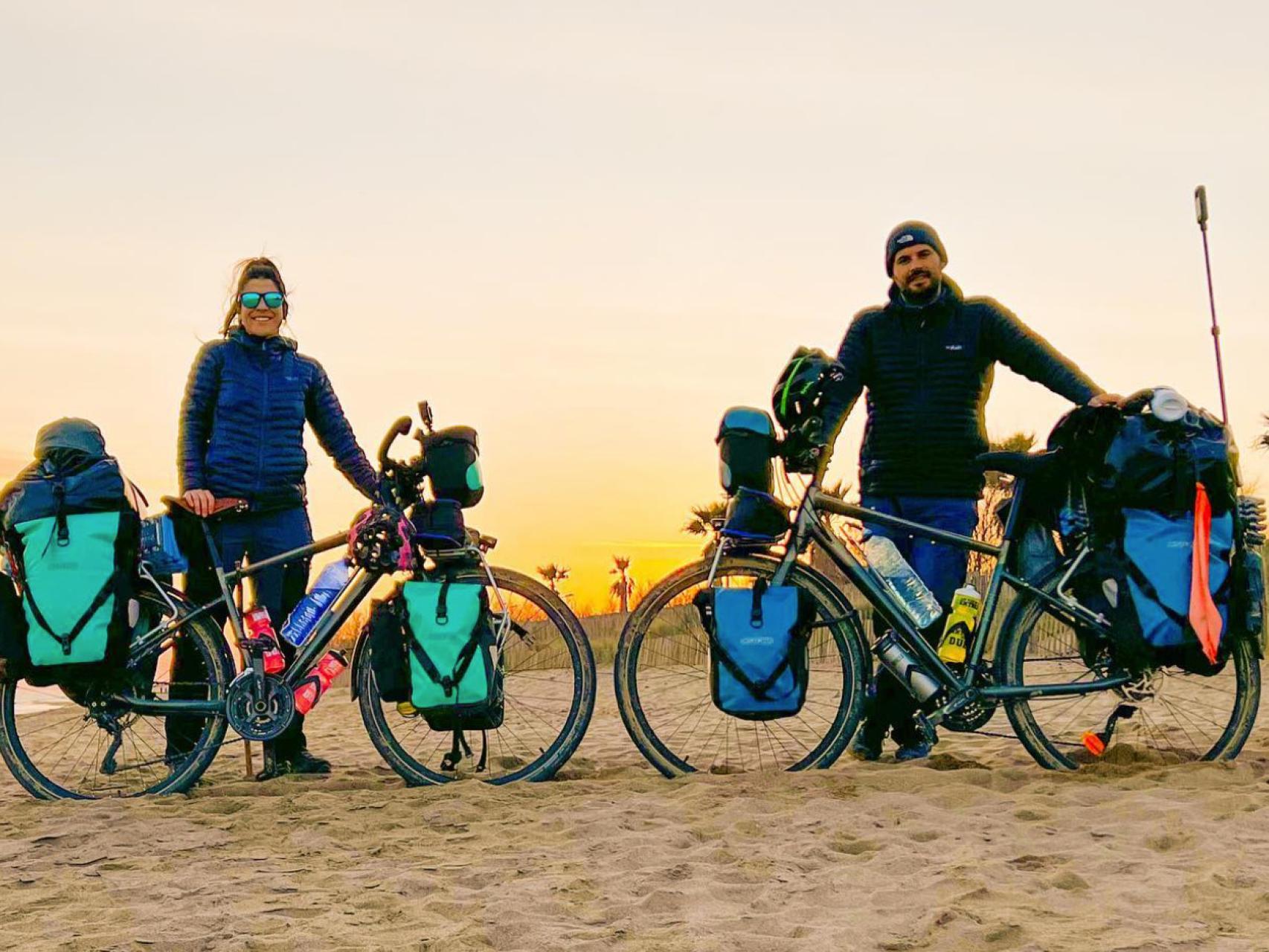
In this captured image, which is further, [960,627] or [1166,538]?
[960,627]

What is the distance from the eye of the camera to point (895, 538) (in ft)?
19.1

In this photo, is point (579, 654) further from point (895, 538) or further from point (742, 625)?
point (895, 538)

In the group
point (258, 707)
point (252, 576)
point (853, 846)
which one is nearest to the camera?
point (853, 846)

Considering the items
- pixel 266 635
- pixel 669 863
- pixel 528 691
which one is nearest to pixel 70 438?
pixel 266 635

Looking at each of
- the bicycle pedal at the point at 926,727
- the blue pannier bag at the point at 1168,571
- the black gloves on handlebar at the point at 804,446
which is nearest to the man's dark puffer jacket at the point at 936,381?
the black gloves on handlebar at the point at 804,446

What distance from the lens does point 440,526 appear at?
224 inches

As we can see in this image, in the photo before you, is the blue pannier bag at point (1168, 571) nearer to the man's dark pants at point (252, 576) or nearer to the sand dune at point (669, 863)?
the sand dune at point (669, 863)

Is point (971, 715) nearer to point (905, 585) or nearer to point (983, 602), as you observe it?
point (983, 602)

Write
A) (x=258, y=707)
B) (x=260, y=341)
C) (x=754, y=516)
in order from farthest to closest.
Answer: (x=260, y=341) → (x=258, y=707) → (x=754, y=516)

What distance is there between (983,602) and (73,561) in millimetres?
3495

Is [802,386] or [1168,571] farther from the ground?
[802,386]

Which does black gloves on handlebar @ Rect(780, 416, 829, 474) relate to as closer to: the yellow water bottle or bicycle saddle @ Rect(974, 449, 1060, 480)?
bicycle saddle @ Rect(974, 449, 1060, 480)

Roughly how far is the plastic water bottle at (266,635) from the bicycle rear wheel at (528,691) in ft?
1.22

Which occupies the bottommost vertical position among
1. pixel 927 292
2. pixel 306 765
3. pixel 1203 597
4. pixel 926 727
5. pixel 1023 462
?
pixel 306 765
